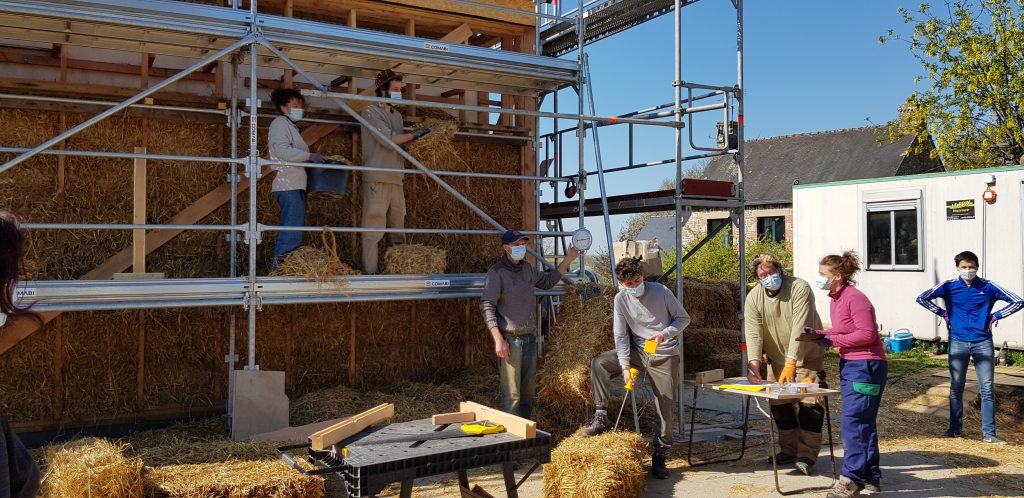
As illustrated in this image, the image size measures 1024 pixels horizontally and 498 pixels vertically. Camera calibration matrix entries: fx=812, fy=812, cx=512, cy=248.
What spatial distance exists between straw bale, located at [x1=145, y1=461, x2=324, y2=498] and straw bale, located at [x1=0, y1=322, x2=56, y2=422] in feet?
8.41

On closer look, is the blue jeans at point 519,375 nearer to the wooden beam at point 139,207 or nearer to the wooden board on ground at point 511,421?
the wooden board on ground at point 511,421

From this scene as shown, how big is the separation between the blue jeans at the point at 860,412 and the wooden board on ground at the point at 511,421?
2.74m

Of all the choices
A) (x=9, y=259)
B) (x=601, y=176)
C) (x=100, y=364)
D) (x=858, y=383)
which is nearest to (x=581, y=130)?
(x=601, y=176)

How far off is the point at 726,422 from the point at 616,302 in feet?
9.83

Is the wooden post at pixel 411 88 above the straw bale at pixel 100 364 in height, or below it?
A: above

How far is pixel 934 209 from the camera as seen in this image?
1337 centimetres

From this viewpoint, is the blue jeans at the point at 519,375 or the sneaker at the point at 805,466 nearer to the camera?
the sneaker at the point at 805,466

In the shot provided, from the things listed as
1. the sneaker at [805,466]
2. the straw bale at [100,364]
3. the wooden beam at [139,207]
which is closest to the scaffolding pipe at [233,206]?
the wooden beam at [139,207]

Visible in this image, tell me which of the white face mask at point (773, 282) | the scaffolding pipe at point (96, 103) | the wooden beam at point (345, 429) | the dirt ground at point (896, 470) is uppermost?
the scaffolding pipe at point (96, 103)

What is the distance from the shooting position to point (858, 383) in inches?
243

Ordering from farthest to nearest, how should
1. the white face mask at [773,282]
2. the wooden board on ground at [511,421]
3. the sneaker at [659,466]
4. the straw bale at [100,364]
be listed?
the straw bale at [100,364] < the white face mask at [773,282] < the sneaker at [659,466] < the wooden board on ground at [511,421]

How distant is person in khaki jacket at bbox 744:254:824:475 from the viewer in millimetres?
6934

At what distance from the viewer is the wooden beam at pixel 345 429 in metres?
4.60

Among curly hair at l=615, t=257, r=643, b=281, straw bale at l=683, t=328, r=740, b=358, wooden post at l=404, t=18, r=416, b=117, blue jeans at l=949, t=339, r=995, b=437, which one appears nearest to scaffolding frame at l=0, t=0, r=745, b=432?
wooden post at l=404, t=18, r=416, b=117
